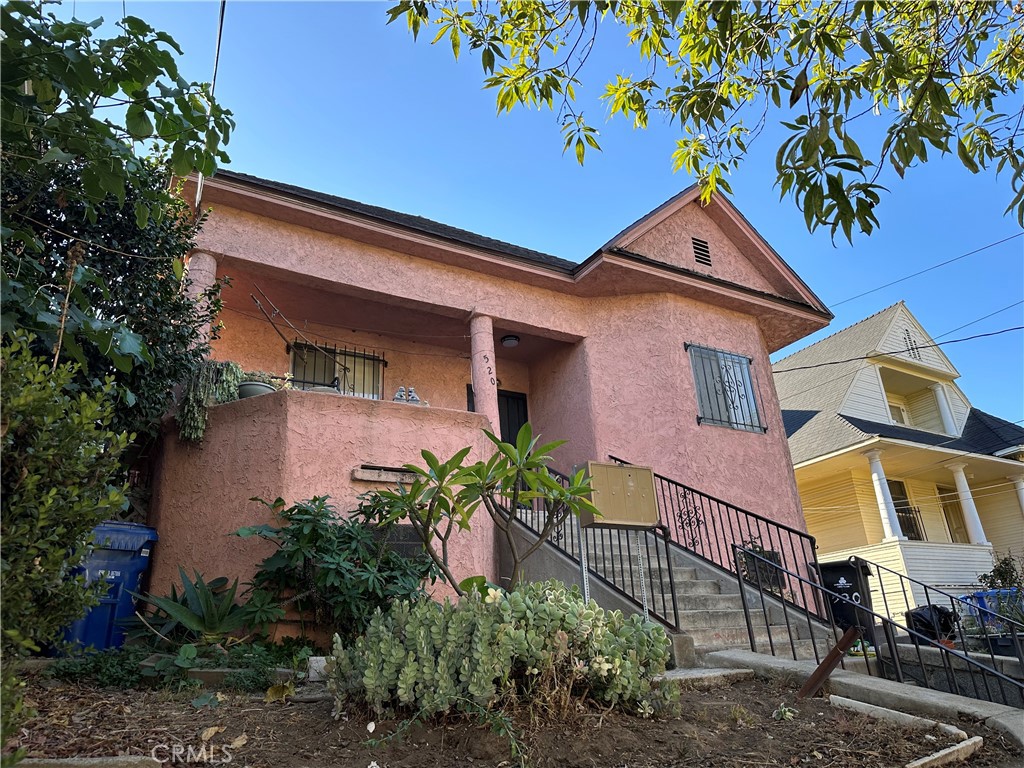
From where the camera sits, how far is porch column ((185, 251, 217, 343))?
762 cm

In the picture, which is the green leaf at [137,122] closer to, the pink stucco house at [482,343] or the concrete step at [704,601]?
the pink stucco house at [482,343]

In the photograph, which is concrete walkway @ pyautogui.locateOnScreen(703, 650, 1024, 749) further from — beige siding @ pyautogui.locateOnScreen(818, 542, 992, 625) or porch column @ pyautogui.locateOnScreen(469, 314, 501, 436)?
beige siding @ pyautogui.locateOnScreen(818, 542, 992, 625)

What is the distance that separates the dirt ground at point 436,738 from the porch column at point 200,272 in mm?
4615

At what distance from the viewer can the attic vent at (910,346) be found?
18.2 metres

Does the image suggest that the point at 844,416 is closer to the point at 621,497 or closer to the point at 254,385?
the point at 621,497

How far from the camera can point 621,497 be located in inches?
194

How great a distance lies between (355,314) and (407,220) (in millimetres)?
2157

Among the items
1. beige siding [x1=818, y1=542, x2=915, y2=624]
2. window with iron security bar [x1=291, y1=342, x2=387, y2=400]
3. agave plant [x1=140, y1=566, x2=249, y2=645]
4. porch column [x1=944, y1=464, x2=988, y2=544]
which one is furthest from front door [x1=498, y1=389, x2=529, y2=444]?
porch column [x1=944, y1=464, x2=988, y2=544]

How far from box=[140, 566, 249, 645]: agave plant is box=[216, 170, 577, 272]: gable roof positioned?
4910mm

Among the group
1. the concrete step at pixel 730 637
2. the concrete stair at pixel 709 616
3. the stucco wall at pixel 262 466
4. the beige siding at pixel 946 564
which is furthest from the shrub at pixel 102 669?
the beige siding at pixel 946 564

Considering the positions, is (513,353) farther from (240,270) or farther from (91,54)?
(91,54)

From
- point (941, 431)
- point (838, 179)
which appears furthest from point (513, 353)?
point (941, 431)

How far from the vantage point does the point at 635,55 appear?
5082 mm

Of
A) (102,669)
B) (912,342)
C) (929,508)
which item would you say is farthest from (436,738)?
(912,342)
